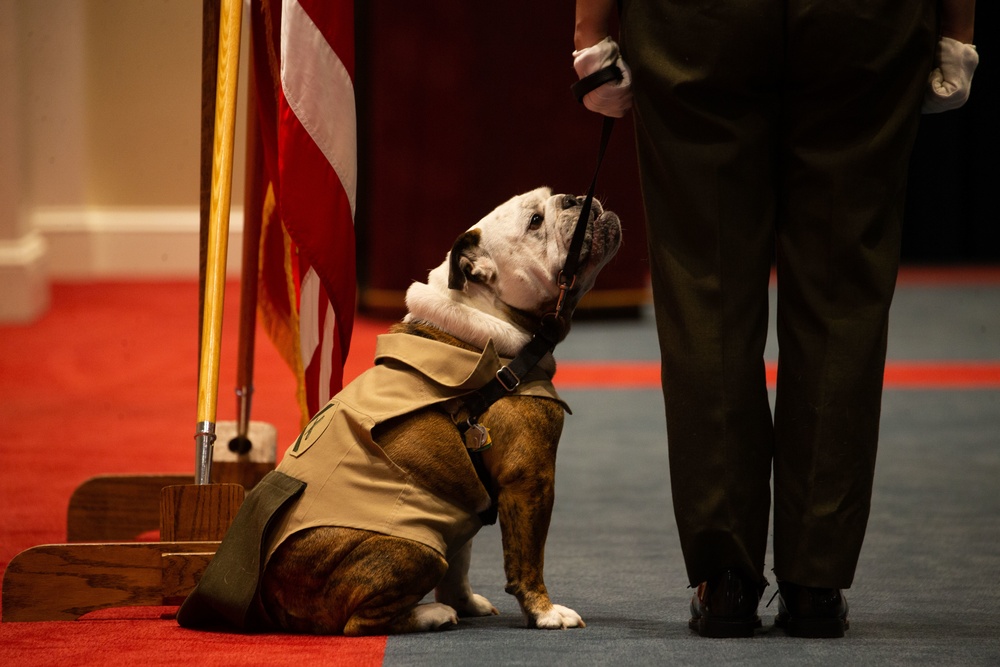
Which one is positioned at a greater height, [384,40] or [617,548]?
[384,40]

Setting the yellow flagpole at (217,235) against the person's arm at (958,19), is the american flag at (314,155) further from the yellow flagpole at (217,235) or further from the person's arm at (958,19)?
the person's arm at (958,19)

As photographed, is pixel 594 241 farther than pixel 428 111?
No

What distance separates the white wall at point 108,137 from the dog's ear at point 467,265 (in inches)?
A: 214

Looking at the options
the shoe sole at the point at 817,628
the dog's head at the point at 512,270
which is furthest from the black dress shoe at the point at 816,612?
the dog's head at the point at 512,270

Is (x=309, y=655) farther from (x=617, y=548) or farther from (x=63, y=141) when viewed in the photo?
(x=63, y=141)

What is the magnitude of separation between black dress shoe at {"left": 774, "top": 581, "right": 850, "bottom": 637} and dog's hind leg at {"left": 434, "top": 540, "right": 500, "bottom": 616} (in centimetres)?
60

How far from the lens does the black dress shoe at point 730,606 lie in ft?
6.78

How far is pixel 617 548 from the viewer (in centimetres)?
298

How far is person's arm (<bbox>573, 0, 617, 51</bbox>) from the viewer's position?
2074 mm

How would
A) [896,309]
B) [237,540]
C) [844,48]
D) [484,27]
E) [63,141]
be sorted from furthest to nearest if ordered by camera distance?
[63,141], [896,309], [484,27], [237,540], [844,48]

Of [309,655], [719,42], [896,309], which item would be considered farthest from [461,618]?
[896,309]

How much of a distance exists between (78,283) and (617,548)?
6617mm

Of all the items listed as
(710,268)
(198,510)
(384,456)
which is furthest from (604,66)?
(198,510)

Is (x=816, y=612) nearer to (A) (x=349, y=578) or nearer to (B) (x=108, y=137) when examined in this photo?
(A) (x=349, y=578)
